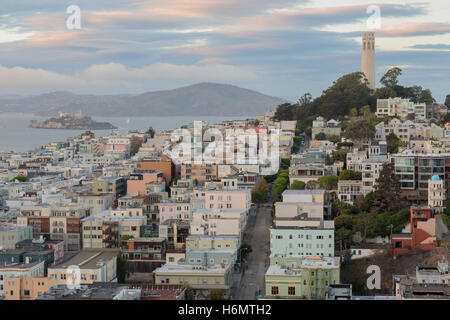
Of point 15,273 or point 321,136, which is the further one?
point 321,136

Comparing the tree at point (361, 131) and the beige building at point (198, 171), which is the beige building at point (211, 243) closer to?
the beige building at point (198, 171)

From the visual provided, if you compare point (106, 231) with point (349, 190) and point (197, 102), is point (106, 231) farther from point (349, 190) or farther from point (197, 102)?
point (197, 102)

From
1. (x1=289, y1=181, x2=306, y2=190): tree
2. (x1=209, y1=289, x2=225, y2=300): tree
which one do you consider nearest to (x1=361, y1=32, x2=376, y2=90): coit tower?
(x1=289, y1=181, x2=306, y2=190): tree

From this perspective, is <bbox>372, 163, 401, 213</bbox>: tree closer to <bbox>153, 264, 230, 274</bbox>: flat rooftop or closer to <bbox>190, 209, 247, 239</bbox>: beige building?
<bbox>190, 209, 247, 239</bbox>: beige building

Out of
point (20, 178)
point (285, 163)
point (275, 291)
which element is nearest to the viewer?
point (275, 291)

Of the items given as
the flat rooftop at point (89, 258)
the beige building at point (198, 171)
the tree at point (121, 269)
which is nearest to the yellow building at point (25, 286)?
the flat rooftop at point (89, 258)

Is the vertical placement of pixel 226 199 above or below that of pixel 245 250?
above

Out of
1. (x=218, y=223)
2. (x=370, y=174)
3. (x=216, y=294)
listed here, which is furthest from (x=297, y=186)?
(x=216, y=294)
